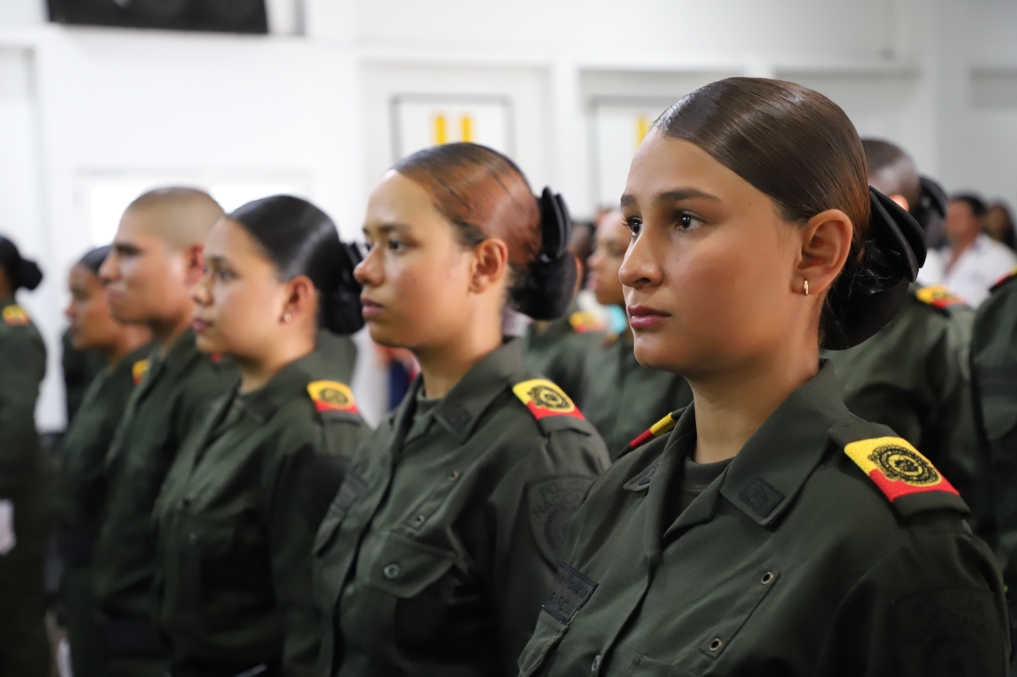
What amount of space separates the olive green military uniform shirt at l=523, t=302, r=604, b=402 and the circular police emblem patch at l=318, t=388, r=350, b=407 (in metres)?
1.71

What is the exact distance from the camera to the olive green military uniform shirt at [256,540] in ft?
6.92

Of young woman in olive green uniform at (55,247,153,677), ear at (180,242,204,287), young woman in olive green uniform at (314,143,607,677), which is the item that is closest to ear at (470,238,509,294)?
young woman in olive green uniform at (314,143,607,677)

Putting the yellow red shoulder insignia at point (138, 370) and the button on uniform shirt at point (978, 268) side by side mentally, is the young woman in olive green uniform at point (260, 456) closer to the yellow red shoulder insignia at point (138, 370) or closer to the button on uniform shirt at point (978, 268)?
the yellow red shoulder insignia at point (138, 370)

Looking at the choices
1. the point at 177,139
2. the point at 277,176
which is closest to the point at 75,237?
the point at 177,139

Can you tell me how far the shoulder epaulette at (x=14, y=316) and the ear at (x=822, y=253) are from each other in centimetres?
378

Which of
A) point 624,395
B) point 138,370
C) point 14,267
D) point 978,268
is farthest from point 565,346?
point 978,268

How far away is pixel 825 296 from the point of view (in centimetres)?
117

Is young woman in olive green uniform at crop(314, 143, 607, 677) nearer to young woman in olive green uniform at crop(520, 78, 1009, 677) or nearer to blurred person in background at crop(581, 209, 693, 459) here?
young woman in olive green uniform at crop(520, 78, 1009, 677)

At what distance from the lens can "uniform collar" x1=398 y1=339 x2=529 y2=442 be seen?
5.91 feet

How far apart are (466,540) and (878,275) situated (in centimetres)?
81

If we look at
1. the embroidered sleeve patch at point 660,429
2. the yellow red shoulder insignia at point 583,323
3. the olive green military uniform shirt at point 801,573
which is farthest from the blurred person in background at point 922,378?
the yellow red shoulder insignia at point 583,323

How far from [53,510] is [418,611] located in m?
2.88

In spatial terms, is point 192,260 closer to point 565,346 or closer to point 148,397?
point 148,397

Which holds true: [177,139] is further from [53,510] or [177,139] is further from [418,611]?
[418,611]
